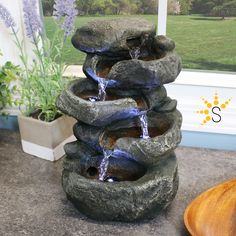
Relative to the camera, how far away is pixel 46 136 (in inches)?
65.3

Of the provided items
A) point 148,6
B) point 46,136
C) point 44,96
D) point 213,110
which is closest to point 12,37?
point 44,96

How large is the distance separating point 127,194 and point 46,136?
0.56 metres

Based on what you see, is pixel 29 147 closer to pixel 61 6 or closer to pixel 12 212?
pixel 12 212

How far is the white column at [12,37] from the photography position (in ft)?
5.79

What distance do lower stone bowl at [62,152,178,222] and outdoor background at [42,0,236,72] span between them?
720mm

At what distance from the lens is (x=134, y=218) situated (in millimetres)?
1300

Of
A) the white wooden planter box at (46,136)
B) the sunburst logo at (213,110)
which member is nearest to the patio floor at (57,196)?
the white wooden planter box at (46,136)

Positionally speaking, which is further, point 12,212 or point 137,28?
point 12,212

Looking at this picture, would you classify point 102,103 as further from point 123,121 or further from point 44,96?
point 44,96

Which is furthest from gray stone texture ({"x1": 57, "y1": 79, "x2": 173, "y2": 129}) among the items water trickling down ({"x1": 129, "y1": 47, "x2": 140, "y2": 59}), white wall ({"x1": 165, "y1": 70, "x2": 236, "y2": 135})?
white wall ({"x1": 165, "y1": 70, "x2": 236, "y2": 135})

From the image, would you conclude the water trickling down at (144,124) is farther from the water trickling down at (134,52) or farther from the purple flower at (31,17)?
the purple flower at (31,17)

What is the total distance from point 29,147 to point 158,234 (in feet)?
2.46

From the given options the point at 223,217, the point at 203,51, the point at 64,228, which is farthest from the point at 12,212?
the point at 203,51

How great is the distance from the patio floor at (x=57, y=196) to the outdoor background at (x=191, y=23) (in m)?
0.45
